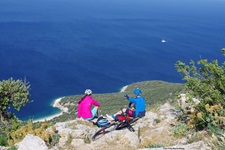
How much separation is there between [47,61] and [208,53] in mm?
61480

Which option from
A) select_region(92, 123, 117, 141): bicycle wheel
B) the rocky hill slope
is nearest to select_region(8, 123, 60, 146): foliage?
the rocky hill slope

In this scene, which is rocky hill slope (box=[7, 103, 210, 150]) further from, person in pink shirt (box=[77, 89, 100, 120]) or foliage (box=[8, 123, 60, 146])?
person in pink shirt (box=[77, 89, 100, 120])

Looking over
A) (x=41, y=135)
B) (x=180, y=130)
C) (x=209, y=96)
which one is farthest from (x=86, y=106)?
(x=209, y=96)

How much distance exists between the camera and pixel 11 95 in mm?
19453

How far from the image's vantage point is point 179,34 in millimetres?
156500

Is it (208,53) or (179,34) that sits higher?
(179,34)

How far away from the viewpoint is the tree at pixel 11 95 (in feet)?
61.2

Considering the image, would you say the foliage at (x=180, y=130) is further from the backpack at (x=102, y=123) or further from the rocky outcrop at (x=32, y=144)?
the rocky outcrop at (x=32, y=144)

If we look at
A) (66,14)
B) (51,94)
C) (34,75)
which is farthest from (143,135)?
(66,14)

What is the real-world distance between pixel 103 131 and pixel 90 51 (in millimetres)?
110408

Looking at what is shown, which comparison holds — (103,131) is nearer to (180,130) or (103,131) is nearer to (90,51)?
(180,130)

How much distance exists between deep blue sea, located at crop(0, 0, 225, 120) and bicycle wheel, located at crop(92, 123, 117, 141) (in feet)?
189

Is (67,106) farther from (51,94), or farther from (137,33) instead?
(137,33)

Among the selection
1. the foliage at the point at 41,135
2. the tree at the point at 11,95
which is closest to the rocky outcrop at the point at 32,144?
the foliage at the point at 41,135
